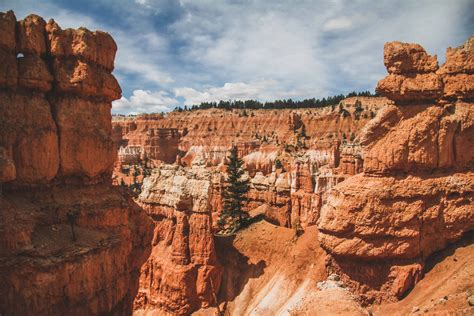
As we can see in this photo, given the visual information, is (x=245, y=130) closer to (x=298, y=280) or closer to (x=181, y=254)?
(x=181, y=254)

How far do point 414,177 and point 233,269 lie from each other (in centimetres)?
1554

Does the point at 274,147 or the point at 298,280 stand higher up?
the point at 274,147

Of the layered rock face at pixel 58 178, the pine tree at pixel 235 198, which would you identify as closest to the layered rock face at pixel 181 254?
the pine tree at pixel 235 198

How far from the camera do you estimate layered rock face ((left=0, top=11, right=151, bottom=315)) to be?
1068 cm

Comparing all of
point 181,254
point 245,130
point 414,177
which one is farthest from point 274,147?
point 414,177

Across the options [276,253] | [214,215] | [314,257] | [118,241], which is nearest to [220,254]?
[276,253]

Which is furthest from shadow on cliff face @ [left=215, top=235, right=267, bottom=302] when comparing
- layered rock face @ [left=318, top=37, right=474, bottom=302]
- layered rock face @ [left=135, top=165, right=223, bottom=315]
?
layered rock face @ [left=318, top=37, right=474, bottom=302]

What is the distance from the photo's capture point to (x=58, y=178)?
1384cm

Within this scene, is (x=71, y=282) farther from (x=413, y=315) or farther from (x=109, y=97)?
(x=413, y=315)

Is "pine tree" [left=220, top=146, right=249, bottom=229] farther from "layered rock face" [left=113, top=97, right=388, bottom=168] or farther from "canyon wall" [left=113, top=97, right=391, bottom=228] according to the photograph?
"layered rock face" [left=113, top=97, right=388, bottom=168]

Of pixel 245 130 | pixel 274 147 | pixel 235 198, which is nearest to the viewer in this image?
pixel 235 198

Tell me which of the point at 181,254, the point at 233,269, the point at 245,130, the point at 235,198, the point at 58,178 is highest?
the point at 245,130

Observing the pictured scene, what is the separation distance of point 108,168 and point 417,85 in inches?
615

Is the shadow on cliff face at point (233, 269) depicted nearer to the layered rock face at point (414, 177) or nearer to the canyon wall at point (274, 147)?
the canyon wall at point (274, 147)
